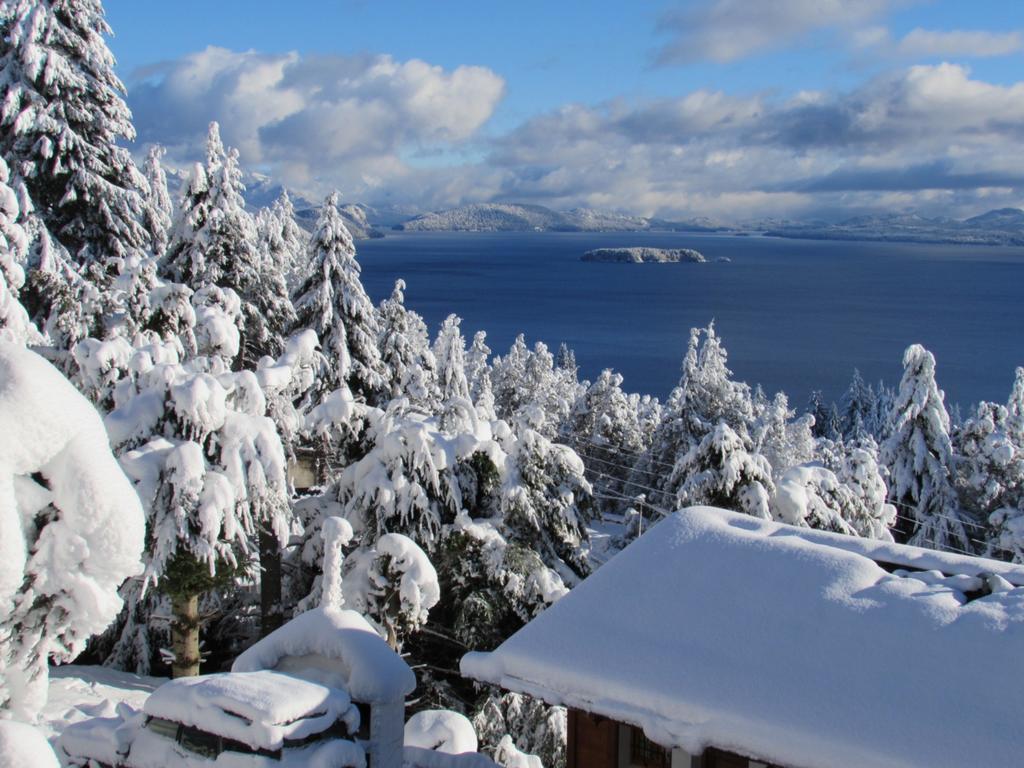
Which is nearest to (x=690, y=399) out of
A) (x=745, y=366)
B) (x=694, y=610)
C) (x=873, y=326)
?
(x=694, y=610)

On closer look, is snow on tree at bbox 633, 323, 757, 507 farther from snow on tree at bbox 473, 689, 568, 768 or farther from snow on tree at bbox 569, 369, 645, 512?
snow on tree at bbox 473, 689, 568, 768

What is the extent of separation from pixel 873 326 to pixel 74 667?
150m

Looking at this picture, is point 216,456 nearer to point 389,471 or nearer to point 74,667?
point 389,471

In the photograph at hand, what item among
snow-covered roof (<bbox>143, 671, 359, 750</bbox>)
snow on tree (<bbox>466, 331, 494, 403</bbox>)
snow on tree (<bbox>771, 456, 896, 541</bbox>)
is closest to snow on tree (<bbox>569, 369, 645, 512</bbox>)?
snow on tree (<bbox>466, 331, 494, 403</bbox>)

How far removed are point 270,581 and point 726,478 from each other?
8673 millimetres

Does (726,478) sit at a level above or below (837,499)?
above

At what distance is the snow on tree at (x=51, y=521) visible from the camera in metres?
4.38

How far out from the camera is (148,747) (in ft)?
25.8

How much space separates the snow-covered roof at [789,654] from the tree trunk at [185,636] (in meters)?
6.78

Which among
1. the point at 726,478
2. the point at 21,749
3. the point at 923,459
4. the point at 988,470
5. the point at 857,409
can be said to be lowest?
the point at 857,409

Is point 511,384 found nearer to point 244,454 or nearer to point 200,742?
point 244,454

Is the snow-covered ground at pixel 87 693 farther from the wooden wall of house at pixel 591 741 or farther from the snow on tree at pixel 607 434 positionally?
the snow on tree at pixel 607 434

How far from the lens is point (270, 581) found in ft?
54.0

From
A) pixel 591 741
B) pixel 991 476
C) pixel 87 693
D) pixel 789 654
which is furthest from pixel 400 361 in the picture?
pixel 789 654
